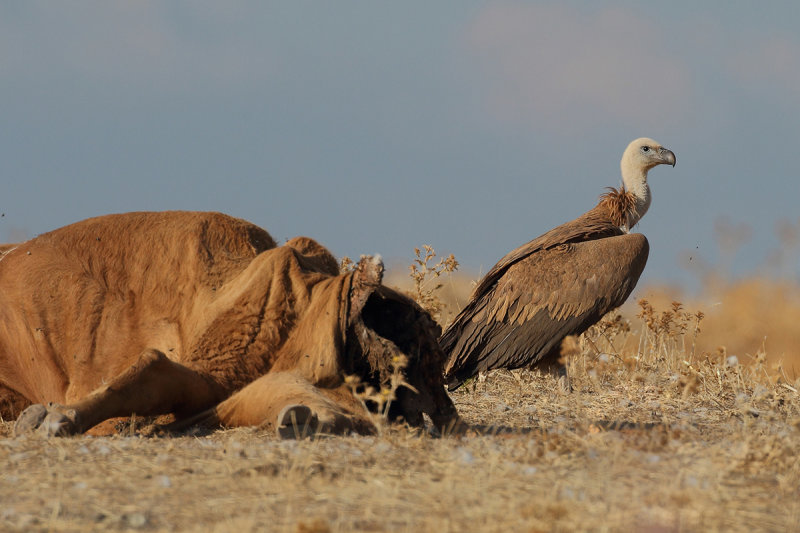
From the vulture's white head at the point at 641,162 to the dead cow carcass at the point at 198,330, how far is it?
18.7ft

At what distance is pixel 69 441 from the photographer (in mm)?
3691

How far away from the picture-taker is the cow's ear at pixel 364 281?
418cm

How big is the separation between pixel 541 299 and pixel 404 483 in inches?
210

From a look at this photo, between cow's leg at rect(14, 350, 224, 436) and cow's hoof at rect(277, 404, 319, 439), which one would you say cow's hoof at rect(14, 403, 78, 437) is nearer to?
cow's leg at rect(14, 350, 224, 436)

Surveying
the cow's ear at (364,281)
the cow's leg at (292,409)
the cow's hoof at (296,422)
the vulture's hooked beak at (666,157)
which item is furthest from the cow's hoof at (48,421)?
the vulture's hooked beak at (666,157)

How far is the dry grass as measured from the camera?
269 cm

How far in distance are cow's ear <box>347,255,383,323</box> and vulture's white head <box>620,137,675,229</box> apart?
615 centimetres

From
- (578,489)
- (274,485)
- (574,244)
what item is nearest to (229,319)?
(274,485)

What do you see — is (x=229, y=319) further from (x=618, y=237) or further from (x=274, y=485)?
(x=618, y=237)

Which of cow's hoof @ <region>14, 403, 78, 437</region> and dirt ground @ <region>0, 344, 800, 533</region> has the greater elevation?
dirt ground @ <region>0, 344, 800, 533</region>

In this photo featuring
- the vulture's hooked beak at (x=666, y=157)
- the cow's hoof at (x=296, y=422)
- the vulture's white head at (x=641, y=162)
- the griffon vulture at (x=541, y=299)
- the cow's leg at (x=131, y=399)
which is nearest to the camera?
the cow's hoof at (x=296, y=422)

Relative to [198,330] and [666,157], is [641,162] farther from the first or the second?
[198,330]

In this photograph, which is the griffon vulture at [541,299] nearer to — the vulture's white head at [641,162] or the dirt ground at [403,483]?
the vulture's white head at [641,162]

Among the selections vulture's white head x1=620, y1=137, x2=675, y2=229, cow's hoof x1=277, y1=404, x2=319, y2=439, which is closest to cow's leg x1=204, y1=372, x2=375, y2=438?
cow's hoof x1=277, y1=404, x2=319, y2=439
